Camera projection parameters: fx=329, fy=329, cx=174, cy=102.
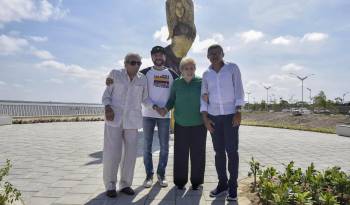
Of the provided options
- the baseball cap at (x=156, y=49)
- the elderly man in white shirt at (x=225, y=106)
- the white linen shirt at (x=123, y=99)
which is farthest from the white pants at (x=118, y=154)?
the baseball cap at (x=156, y=49)

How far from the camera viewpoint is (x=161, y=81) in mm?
4527

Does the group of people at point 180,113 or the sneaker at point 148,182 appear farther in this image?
the sneaker at point 148,182

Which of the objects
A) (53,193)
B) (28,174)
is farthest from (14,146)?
(53,193)

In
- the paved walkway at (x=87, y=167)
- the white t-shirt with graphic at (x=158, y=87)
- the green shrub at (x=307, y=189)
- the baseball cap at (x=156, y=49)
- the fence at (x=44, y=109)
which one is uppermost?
the baseball cap at (x=156, y=49)

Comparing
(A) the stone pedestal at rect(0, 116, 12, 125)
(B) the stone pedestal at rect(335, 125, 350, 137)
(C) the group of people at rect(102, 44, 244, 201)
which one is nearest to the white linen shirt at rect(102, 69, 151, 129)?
(C) the group of people at rect(102, 44, 244, 201)

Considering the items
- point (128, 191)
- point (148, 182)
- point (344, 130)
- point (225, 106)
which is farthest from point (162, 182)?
point (344, 130)

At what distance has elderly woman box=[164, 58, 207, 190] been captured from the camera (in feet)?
13.9

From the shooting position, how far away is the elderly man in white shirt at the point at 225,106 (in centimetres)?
382

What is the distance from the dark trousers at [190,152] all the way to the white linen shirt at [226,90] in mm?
473

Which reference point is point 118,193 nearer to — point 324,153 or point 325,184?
point 325,184

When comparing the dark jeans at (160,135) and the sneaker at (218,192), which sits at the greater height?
the dark jeans at (160,135)

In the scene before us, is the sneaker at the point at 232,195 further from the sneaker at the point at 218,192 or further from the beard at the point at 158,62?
the beard at the point at 158,62

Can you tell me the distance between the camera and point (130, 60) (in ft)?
13.2

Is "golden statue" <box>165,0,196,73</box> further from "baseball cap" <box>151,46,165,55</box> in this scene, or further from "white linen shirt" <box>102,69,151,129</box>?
"white linen shirt" <box>102,69,151,129</box>
